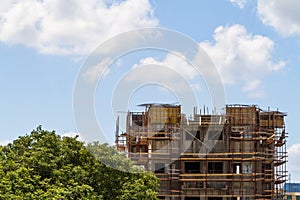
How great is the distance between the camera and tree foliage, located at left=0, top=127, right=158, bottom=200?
1900cm

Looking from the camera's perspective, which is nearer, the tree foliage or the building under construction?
the tree foliage

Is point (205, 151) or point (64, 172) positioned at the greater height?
point (205, 151)

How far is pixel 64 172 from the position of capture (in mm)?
20156

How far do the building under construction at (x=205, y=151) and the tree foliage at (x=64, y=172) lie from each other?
32.4 feet

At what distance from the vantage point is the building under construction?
32656mm

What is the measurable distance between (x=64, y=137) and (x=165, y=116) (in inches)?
540

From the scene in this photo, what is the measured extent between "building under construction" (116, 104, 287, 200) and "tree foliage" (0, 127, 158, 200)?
9.87 metres

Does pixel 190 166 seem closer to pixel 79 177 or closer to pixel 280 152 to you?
pixel 280 152

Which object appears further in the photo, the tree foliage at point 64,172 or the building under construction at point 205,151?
the building under construction at point 205,151

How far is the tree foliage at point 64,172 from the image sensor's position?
62.3 feet

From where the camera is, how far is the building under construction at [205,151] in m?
32.7

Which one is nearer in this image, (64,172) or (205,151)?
(64,172)

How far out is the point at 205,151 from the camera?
3322cm

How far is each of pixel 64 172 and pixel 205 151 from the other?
14.6 m
